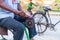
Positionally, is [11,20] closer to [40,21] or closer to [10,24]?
[10,24]

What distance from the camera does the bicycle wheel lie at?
25.6ft

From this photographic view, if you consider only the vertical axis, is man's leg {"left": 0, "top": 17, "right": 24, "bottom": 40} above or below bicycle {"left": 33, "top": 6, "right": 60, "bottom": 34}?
above

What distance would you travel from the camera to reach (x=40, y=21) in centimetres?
781

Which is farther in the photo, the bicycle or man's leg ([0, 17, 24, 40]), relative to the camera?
the bicycle

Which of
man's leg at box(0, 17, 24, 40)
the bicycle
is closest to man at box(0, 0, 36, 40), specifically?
man's leg at box(0, 17, 24, 40)

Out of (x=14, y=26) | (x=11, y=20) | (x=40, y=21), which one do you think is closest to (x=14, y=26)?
(x=14, y=26)

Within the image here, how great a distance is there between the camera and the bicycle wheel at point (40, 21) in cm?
779

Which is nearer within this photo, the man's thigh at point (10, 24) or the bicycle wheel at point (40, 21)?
the man's thigh at point (10, 24)

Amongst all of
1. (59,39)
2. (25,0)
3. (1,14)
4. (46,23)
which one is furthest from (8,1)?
(25,0)

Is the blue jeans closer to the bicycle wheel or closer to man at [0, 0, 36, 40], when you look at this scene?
man at [0, 0, 36, 40]

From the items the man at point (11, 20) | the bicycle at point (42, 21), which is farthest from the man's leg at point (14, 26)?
the bicycle at point (42, 21)

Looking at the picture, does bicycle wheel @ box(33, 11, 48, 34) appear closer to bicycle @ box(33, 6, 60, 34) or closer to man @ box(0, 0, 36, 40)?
bicycle @ box(33, 6, 60, 34)

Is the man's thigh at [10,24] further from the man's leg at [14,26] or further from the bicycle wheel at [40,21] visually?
the bicycle wheel at [40,21]

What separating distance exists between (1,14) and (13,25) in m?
0.32
